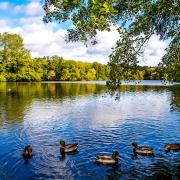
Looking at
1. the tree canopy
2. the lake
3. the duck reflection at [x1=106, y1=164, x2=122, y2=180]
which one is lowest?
the duck reflection at [x1=106, y1=164, x2=122, y2=180]

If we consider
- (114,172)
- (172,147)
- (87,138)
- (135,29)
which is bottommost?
(114,172)

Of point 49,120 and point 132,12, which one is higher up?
point 132,12

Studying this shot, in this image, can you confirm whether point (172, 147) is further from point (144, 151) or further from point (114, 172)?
point (114, 172)

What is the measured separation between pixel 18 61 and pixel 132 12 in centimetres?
13840

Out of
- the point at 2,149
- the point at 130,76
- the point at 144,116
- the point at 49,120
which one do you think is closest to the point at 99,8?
the point at 130,76

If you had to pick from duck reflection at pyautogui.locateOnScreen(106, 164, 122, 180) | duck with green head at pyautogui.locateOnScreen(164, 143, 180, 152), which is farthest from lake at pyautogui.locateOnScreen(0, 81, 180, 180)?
duck with green head at pyautogui.locateOnScreen(164, 143, 180, 152)

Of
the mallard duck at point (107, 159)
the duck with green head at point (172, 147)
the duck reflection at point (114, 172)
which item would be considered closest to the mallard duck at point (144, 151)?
the duck with green head at point (172, 147)

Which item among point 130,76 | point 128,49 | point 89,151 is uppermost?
point 128,49

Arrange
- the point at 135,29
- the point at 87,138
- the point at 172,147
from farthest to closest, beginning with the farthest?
the point at 87,138 → the point at 172,147 → the point at 135,29

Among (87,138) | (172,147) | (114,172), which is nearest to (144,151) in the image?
(172,147)

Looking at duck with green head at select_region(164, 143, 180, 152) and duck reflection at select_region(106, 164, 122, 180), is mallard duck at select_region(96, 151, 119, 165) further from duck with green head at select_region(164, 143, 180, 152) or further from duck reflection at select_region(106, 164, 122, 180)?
duck with green head at select_region(164, 143, 180, 152)

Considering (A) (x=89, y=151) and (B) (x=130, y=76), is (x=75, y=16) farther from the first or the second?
(A) (x=89, y=151)

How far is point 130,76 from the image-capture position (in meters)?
22.7

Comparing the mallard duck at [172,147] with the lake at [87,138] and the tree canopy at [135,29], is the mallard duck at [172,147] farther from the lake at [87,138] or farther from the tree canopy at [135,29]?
the tree canopy at [135,29]
